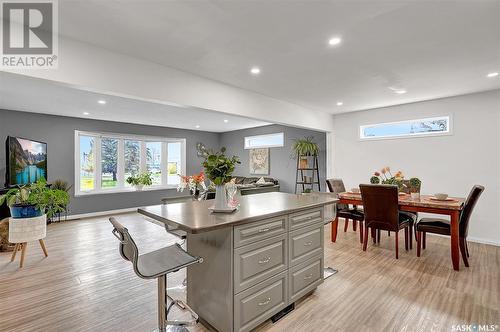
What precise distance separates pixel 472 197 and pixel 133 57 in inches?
172

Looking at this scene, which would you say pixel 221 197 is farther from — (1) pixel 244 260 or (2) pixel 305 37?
(2) pixel 305 37

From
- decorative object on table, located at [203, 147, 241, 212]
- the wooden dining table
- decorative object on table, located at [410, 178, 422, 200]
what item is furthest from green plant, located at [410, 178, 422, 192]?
decorative object on table, located at [203, 147, 241, 212]

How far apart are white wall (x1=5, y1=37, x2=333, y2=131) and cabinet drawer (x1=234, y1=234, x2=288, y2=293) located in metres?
2.16

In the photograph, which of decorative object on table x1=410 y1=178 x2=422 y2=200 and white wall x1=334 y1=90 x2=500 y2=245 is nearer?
decorative object on table x1=410 y1=178 x2=422 y2=200

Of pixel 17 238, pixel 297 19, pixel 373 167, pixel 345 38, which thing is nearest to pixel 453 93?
pixel 373 167

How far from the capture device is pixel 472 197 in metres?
2.99

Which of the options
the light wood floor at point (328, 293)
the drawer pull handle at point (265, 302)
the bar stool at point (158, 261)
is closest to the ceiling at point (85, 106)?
the bar stool at point (158, 261)

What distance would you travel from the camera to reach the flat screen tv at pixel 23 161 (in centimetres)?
409

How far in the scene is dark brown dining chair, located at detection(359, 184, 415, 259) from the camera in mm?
3340

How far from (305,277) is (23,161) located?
5.18 meters

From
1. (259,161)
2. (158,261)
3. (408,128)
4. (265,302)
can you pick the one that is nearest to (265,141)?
(259,161)

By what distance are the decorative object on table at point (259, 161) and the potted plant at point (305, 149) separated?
1.46m

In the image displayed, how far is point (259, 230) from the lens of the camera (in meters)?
1.93

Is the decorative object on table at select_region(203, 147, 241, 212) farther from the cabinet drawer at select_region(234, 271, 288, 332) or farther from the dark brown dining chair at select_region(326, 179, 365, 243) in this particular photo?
the dark brown dining chair at select_region(326, 179, 365, 243)
